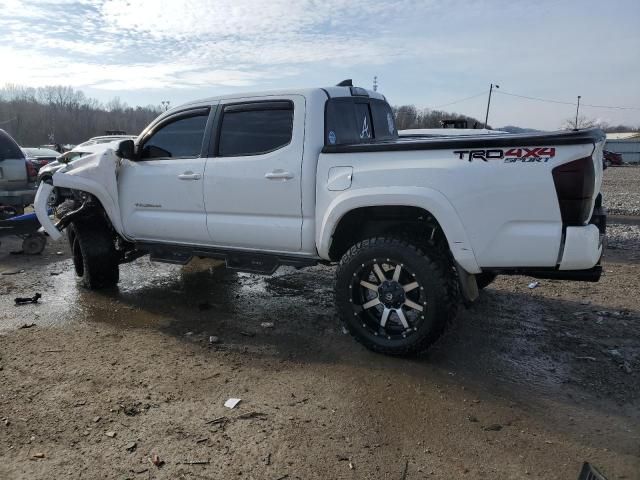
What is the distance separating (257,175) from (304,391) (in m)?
1.89

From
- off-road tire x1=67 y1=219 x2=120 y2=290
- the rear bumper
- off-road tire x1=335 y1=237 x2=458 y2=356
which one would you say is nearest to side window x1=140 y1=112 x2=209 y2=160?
off-road tire x1=67 y1=219 x2=120 y2=290

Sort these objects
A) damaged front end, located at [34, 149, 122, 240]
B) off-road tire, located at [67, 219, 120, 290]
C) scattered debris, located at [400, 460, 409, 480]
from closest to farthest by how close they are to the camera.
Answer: scattered debris, located at [400, 460, 409, 480]
damaged front end, located at [34, 149, 122, 240]
off-road tire, located at [67, 219, 120, 290]

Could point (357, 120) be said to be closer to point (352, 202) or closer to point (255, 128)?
point (255, 128)

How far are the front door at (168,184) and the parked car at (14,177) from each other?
4656mm

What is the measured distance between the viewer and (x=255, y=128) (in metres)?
4.54

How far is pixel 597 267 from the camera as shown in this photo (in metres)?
3.45

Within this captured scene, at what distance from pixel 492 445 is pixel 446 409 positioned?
43 centimetres

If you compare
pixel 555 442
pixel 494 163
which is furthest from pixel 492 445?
pixel 494 163

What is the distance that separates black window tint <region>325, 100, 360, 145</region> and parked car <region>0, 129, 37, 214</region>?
6.93 m

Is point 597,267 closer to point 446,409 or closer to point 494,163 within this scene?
point 494,163

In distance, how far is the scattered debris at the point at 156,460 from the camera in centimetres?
267

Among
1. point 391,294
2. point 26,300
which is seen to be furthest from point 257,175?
point 26,300

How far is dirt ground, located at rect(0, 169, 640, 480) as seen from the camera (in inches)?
107

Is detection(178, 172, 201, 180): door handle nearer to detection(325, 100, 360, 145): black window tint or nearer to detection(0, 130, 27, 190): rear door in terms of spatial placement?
detection(325, 100, 360, 145): black window tint
